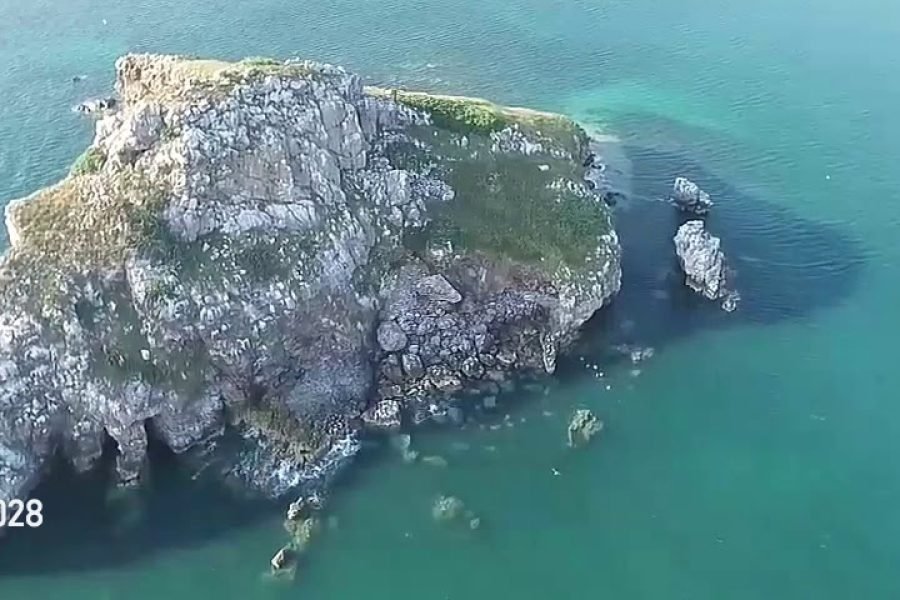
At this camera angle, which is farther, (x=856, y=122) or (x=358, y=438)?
(x=856, y=122)

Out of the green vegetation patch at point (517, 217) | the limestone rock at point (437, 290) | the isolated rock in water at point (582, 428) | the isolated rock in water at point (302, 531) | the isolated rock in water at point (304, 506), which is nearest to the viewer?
the isolated rock in water at point (302, 531)

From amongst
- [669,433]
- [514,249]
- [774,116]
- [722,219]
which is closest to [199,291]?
[514,249]

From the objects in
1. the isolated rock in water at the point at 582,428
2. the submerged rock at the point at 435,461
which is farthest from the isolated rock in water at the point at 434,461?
the isolated rock in water at the point at 582,428

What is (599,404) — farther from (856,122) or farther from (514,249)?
(856,122)

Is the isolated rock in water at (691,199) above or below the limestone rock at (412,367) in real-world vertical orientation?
above

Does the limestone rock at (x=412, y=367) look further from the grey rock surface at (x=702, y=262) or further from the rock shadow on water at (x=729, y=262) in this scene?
the grey rock surface at (x=702, y=262)
